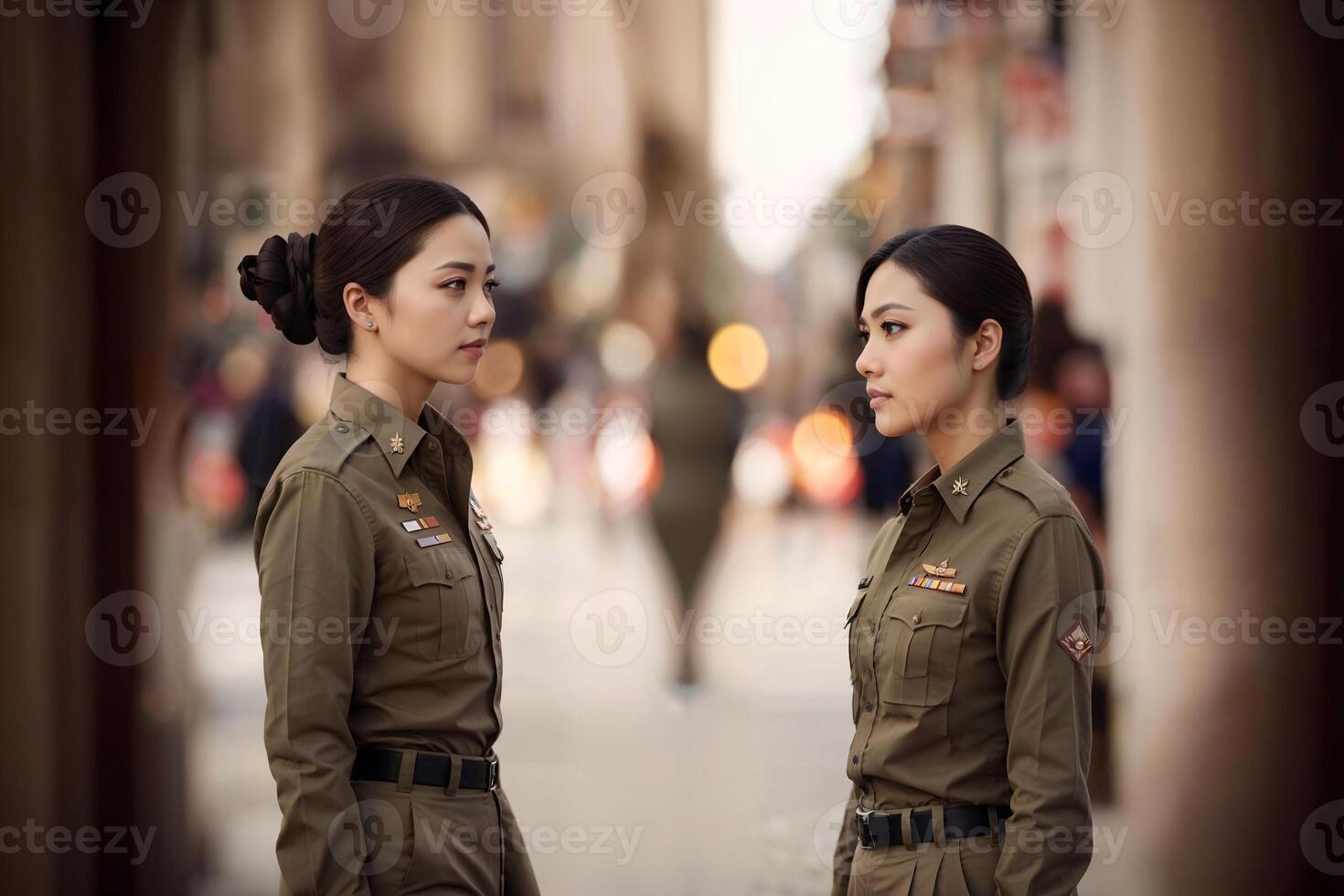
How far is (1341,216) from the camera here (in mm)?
3307

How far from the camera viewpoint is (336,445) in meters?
1.66

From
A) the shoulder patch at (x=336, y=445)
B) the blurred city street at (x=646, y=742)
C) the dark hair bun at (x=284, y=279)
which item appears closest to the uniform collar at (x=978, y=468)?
the shoulder patch at (x=336, y=445)

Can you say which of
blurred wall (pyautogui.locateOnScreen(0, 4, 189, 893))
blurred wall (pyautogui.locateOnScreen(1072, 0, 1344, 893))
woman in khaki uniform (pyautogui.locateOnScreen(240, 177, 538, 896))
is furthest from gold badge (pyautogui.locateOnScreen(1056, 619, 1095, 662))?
blurred wall (pyautogui.locateOnScreen(0, 4, 189, 893))

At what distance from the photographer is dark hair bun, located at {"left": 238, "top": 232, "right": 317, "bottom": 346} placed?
5.82 feet

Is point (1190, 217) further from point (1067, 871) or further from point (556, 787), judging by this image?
point (556, 787)

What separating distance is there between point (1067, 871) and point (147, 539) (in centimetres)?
255

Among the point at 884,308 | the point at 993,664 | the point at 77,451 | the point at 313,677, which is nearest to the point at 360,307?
the point at 313,677

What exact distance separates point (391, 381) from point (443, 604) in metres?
0.34

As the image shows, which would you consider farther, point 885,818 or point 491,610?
point 491,610

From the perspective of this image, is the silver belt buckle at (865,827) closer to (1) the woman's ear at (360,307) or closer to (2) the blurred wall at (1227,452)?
(1) the woman's ear at (360,307)

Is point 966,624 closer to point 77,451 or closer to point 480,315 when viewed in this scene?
point 480,315

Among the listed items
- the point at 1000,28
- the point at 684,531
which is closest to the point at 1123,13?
the point at 1000,28

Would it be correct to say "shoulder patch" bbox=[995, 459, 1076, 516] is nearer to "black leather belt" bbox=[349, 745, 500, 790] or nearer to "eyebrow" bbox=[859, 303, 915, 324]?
"eyebrow" bbox=[859, 303, 915, 324]

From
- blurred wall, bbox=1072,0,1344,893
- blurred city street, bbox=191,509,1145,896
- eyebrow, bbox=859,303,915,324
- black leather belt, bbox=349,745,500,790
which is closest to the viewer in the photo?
black leather belt, bbox=349,745,500,790
